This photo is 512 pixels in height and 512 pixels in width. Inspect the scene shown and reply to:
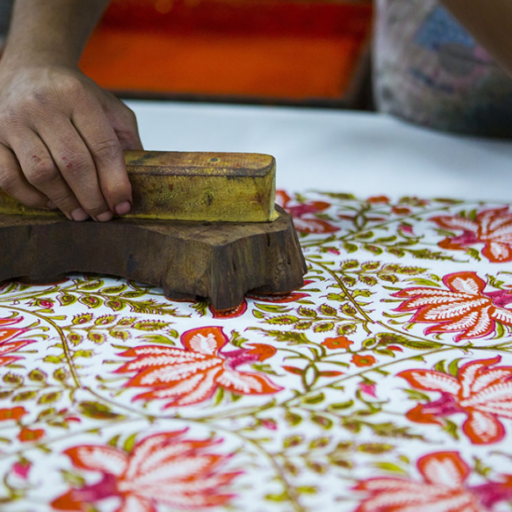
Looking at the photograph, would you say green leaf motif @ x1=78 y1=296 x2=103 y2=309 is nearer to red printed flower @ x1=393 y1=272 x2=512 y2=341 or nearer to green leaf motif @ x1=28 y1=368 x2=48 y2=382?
green leaf motif @ x1=28 y1=368 x2=48 y2=382

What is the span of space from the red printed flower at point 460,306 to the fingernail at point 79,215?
369 mm

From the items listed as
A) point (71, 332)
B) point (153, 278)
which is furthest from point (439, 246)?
point (71, 332)

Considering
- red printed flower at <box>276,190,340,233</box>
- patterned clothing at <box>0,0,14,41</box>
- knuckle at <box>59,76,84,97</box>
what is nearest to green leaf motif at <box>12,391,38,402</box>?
knuckle at <box>59,76,84,97</box>

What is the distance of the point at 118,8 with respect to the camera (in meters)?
2.45

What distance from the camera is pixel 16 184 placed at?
714mm

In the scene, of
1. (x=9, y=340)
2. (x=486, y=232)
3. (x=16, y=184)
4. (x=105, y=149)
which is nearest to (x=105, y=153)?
(x=105, y=149)

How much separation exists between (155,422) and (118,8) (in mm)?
2264

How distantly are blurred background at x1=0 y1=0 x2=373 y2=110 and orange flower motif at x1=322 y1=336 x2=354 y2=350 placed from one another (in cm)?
134

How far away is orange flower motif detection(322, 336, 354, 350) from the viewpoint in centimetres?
63

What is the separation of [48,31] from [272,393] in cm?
57

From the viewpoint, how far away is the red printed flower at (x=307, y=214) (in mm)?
920

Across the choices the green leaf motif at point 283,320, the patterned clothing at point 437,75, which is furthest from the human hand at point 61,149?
the patterned clothing at point 437,75

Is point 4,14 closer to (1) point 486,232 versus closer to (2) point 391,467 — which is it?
(1) point 486,232

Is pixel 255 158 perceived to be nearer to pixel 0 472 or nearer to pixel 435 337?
pixel 435 337
